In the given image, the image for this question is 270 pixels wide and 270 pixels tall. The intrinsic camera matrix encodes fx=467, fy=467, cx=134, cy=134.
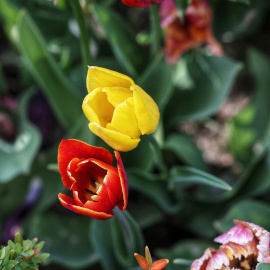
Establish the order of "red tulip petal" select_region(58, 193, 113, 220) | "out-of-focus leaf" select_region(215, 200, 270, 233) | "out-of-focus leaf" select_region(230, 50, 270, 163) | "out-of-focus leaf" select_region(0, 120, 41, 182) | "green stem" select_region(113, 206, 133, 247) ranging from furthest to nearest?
"out-of-focus leaf" select_region(230, 50, 270, 163)
"out-of-focus leaf" select_region(0, 120, 41, 182)
"out-of-focus leaf" select_region(215, 200, 270, 233)
"green stem" select_region(113, 206, 133, 247)
"red tulip petal" select_region(58, 193, 113, 220)

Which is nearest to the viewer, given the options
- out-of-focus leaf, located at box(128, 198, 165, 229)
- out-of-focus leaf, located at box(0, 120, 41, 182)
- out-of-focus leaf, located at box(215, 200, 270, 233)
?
out-of-focus leaf, located at box(215, 200, 270, 233)

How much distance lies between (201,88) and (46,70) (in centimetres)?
39

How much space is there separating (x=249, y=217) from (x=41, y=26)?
76 centimetres

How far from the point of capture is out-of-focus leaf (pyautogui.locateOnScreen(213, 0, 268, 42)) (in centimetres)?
125

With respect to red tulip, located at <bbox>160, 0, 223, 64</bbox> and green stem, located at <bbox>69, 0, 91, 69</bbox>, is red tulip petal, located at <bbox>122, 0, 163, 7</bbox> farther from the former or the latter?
red tulip, located at <bbox>160, 0, 223, 64</bbox>

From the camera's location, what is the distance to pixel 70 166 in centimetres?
60

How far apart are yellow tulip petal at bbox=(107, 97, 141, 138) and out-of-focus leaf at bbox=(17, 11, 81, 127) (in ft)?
1.57

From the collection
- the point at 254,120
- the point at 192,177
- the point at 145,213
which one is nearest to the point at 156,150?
the point at 192,177

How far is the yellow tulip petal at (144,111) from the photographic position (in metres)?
0.59

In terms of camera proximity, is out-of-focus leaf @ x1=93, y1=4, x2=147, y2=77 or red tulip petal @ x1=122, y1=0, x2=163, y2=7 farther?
out-of-focus leaf @ x1=93, y1=4, x2=147, y2=77

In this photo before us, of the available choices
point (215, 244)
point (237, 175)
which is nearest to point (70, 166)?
point (215, 244)

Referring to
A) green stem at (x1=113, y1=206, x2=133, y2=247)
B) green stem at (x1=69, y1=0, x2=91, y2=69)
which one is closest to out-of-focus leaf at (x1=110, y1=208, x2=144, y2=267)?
green stem at (x1=113, y1=206, x2=133, y2=247)

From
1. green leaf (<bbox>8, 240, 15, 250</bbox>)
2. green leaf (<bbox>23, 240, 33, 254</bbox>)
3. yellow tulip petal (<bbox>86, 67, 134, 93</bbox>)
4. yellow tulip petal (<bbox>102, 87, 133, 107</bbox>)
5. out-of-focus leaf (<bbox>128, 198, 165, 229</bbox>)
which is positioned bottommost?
out-of-focus leaf (<bbox>128, 198, 165, 229</bbox>)

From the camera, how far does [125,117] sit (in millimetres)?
600
